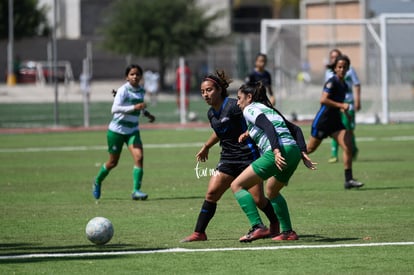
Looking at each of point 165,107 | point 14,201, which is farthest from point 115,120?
point 165,107

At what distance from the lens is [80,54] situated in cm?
7131

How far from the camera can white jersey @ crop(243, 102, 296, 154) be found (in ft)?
36.9

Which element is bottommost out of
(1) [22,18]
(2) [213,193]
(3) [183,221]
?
(3) [183,221]

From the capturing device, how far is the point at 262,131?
37.3 feet

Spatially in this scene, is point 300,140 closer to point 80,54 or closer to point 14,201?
point 14,201

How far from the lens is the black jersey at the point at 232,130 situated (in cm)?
1181

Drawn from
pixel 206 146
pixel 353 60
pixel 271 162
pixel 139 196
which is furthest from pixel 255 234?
pixel 353 60

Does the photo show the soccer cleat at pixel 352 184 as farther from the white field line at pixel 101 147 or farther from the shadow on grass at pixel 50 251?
the white field line at pixel 101 147

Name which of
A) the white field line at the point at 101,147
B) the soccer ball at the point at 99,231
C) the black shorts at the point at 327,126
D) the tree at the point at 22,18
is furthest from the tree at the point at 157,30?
the soccer ball at the point at 99,231

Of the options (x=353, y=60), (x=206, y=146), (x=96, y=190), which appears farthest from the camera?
(x=353, y=60)

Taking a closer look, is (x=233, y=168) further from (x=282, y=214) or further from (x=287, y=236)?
(x=287, y=236)

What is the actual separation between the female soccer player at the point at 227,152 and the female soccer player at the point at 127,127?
4707mm

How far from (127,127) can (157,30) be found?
46560 millimetres

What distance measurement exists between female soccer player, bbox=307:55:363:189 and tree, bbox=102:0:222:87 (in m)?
44.2
